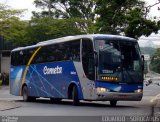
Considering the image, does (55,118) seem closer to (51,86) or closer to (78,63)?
(78,63)

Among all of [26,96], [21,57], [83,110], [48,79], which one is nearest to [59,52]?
[48,79]

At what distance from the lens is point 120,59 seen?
21141 mm

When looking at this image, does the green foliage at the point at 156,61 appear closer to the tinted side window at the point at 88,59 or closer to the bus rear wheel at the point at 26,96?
the bus rear wheel at the point at 26,96

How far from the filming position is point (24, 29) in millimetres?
56344

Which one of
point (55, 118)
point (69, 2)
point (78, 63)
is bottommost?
point (55, 118)

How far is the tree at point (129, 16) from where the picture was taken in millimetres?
26391

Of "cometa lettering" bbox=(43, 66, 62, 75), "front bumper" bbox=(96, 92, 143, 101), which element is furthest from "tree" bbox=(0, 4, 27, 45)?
"front bumper" bbox=(96, 92, 143, 101)

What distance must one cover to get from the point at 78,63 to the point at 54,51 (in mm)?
3069

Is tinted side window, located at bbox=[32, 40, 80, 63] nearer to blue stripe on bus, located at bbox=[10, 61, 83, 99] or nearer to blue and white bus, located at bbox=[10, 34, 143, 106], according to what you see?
blue and white bus, located at bbox=[10, 34, 143, 106]

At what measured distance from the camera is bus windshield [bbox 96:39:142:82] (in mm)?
20859

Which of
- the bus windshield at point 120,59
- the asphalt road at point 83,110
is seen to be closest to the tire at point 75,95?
the asphalt road at point 83,110

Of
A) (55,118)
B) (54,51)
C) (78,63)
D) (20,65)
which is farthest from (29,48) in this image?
(55,118)

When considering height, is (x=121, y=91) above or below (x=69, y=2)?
below

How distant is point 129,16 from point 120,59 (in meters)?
5.86
